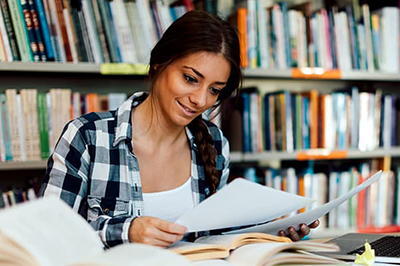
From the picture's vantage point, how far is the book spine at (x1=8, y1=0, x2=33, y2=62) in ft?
5.56

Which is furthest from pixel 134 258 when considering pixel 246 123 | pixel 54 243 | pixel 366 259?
pixel 246 123

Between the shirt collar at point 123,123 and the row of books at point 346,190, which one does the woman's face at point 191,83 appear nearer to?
the shirt collar at point 123,123

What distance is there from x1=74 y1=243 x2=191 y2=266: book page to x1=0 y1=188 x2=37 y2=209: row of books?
1.23 metres

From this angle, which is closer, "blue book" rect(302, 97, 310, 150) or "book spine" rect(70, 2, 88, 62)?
"book spine" rect(70, 2, 88, 62)

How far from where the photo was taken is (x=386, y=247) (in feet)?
3.27

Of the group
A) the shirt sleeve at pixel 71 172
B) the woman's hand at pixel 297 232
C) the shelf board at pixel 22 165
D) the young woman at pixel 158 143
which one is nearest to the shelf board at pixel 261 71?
the shelf board at pixel 22 165

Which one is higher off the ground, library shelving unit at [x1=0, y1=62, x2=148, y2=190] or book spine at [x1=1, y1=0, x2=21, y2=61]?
book spine at [x1=1, y1=0, x2=21, y2=61]

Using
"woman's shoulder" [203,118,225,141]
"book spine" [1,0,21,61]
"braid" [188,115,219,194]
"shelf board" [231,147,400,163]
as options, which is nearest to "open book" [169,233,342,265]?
"braid" [188,115,219,194]

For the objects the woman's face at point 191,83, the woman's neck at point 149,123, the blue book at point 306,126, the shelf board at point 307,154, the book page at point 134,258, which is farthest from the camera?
the blue book at point 306,126

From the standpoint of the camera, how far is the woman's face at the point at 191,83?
1.15m

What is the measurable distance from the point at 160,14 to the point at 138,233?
3.98ft

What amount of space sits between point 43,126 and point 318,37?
3.91 feet

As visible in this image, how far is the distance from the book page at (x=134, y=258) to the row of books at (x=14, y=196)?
48.3 inches

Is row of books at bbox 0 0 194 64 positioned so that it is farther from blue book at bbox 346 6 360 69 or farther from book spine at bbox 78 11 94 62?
blue book at bbox 346 6 360 69
